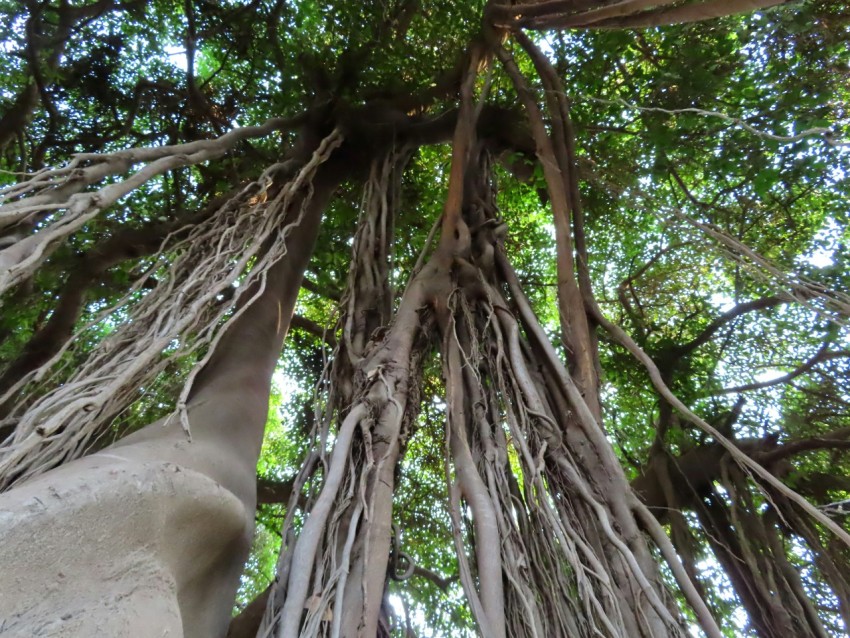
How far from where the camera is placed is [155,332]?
133 centimetres

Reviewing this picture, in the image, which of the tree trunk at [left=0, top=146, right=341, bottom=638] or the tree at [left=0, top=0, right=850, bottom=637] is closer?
the tree trunk at [left=0, top=146, right=341, bottom=638]

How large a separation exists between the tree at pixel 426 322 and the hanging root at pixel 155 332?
1cm

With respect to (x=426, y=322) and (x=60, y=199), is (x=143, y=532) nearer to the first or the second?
(x=60, y=199)

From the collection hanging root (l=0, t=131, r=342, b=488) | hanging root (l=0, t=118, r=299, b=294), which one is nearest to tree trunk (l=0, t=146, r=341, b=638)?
hanging root (l=0, t=131, r=342, b=488)

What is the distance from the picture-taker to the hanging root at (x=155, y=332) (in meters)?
1.02

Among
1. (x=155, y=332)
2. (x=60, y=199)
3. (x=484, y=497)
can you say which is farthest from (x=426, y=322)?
(x=60, y=199)

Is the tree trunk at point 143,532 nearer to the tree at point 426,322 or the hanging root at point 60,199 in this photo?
the tree at point 426,322

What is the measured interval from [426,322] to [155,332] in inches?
30.7


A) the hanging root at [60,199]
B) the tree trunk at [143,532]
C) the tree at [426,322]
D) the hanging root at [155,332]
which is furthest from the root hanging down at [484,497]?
the hanging root at [60,199]

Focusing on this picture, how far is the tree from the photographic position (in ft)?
3.41

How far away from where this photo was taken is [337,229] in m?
3.10

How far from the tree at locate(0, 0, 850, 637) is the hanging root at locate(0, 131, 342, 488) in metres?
0.01

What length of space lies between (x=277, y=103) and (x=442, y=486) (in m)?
2.11

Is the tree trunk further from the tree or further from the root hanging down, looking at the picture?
the root hanging down
